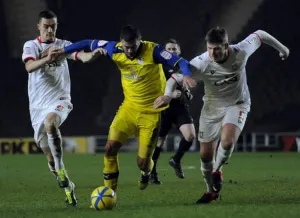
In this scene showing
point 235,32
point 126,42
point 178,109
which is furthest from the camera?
point 235,32

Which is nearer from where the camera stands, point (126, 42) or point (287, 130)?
point (126, 42)

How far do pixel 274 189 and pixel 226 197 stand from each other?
1.23 m

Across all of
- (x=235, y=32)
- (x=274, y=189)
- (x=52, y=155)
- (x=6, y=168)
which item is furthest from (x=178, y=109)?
(x=235, y=32)

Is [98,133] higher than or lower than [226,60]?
lower

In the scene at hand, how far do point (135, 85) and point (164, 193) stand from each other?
5.68 ft

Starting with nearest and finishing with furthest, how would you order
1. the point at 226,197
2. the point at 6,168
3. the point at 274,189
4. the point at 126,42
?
the point at 126,42 → the point at 226,197 → the point at 274,189 → the point at 6,168

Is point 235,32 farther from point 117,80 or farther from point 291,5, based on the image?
point 117,80

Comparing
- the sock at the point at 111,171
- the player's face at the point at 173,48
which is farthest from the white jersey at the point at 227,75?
the player's face at the point at 173,48

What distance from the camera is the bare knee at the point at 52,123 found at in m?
8.98

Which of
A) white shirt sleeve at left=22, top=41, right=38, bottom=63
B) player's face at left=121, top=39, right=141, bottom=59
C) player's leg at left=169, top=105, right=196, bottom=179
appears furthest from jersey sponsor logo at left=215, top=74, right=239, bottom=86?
player's leg at left=169, top=105, right=196, bottom=179

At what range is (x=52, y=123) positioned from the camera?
902cm

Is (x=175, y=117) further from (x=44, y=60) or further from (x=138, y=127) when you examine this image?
(x=44, y=60)

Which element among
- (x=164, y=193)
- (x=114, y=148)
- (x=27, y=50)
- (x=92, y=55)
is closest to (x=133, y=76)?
→ (x=92, y=55)

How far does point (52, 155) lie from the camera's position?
374 inches
